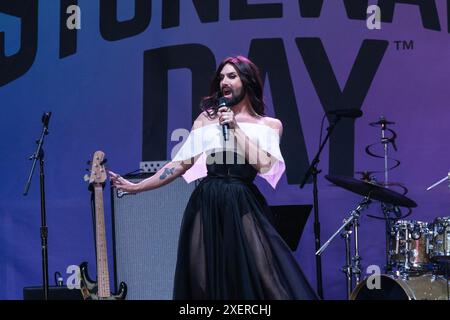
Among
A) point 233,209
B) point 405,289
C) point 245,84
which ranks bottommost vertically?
point 405,289

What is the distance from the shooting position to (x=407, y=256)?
555cm

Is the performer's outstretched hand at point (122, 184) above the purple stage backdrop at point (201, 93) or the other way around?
the other way around

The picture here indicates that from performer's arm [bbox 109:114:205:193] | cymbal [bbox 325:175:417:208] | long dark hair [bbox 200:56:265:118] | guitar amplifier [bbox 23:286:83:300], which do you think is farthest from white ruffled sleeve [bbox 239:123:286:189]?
guitar amplifier [bbox 23:286:83:300]

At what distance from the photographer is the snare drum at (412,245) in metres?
5.52

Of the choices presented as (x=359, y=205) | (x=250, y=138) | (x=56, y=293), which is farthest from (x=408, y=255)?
(x=56, y=293)

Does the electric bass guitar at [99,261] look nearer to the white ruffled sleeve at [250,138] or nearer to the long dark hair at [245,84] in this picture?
the white ruffled sleeve at [250,138]

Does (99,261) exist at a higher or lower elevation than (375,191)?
lower

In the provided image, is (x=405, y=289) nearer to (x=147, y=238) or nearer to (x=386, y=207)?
(x=386, y=207)

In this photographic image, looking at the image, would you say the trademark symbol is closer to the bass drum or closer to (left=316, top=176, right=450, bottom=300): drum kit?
(left=316, top=176, right=450, bottom=300): drum kit

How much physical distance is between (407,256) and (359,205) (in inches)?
20.6

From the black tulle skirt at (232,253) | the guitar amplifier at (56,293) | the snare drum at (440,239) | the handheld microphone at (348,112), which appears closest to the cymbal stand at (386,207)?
the snare drum at (440,239)

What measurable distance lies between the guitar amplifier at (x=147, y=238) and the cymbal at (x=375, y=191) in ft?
3.94

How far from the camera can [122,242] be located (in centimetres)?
568

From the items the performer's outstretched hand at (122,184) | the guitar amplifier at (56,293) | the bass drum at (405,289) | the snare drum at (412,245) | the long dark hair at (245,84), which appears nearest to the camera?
the long dark hair at (245,84)
